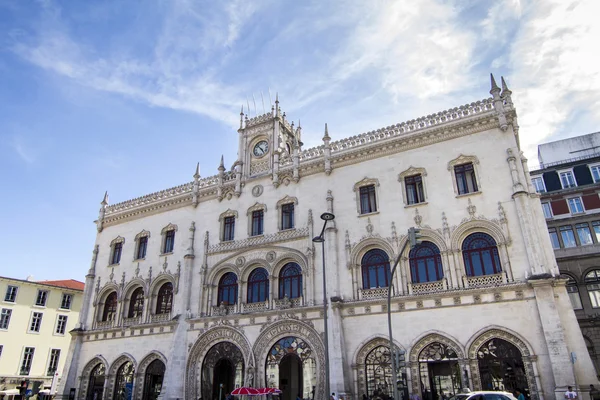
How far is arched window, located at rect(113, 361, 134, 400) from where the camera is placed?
32062mm

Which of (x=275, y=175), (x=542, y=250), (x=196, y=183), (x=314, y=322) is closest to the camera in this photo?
(x=542, y=250)

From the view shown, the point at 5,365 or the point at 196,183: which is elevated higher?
the point at 196,183

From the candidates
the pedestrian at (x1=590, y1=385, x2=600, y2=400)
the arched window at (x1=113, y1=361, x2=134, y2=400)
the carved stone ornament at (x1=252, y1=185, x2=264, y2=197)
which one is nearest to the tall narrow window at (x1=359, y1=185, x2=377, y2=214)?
the carved stone ornament at (x1=252, y1=185, x2=264, y2=197)

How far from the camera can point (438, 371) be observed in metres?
23.0

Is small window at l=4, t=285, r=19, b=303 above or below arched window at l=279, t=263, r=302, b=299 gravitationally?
above

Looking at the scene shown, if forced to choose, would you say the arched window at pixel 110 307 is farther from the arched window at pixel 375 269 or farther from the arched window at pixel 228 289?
the arched window at pixel 375 269

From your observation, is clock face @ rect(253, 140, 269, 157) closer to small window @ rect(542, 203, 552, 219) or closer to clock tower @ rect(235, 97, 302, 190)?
clock tower @ rect(235, 97, 302, 190)

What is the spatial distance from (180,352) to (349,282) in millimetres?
12617

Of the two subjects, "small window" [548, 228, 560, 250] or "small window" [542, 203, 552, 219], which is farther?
"small window" [542, 203, 552, 219]

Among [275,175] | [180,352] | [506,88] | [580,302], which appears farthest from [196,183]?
[580,302]

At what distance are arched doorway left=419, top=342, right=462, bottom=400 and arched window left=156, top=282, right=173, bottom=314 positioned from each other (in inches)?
724

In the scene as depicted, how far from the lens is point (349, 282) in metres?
26.6

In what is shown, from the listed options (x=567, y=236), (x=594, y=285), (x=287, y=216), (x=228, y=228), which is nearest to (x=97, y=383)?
(x=228, y=228)

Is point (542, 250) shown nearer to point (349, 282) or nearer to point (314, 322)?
point (349, 282)
